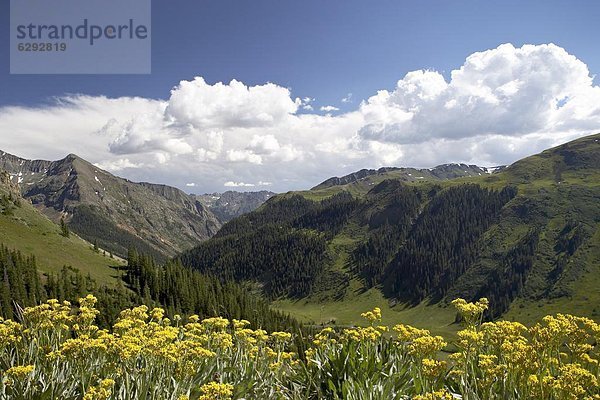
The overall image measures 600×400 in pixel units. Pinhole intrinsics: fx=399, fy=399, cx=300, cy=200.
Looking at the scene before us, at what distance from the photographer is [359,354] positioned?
1036 centimetres

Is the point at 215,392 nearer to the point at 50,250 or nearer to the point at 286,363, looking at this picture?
the point at 286,363

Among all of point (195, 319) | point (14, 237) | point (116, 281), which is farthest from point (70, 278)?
point (195, 319)

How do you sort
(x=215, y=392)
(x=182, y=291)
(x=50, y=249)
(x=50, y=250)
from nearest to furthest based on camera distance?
(x=215, y=392) < (x=182, y=291) < (x=50, y=250) < (x=50, y=249)

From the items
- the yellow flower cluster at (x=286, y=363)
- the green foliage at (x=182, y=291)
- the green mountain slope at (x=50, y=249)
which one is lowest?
the green foliage at (x=182, y=291)

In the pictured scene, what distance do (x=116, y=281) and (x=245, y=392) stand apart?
17964 centimetres

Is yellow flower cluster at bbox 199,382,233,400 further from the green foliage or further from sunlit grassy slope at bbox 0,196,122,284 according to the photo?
sunlit grassy slope at bbox 0,196,122,284

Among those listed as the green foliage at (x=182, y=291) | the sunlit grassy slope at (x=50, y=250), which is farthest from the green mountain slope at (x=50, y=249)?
the green foliage at (x=182, y=291)

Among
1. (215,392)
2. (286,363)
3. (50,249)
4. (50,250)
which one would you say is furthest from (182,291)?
(215,392)

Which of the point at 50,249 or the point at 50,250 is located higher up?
the point at 50,249

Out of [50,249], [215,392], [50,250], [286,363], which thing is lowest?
[50,250]

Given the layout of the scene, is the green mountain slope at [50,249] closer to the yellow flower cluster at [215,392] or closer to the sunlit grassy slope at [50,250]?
the sunlit grassy slope at [50,250]

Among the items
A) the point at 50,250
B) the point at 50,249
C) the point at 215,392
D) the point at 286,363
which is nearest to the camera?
the point at 215,392

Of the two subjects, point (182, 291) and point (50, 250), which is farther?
point (50, 250)

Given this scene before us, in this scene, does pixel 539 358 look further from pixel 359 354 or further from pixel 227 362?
pixel 227 362
